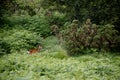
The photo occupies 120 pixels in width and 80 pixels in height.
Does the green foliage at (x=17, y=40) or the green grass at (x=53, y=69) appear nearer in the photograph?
the green grass at (x=53, y=69)

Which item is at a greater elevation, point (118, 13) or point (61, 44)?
point (118, 13)

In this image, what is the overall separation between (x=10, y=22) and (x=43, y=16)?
6.44 ft

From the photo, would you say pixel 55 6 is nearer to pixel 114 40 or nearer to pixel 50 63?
pixel 114 40

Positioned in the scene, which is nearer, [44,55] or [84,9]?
[44,55]

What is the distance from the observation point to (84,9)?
1219 centimetres

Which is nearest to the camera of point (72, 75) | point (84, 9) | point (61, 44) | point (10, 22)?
point (72, 75)

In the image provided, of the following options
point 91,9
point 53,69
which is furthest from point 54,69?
point 91,9

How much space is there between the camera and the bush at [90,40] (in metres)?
10.3

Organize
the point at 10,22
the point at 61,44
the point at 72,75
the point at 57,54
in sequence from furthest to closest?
the point at 10,22
the point at 61,44
the point at 57,54
the point at 72,75

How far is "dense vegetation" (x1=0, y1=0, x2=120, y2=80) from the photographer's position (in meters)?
7.61

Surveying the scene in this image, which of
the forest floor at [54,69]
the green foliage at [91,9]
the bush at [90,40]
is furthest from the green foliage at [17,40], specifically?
the green foliage at [91,9]

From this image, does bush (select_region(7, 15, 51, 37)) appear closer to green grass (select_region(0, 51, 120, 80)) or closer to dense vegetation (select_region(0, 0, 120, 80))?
dense vegetation (select_region(0, 0, 120, 80))

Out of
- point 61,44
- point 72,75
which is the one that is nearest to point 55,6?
point 61,44

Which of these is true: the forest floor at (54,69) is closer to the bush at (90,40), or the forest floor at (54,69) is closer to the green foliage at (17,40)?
the bush at (90,40)
